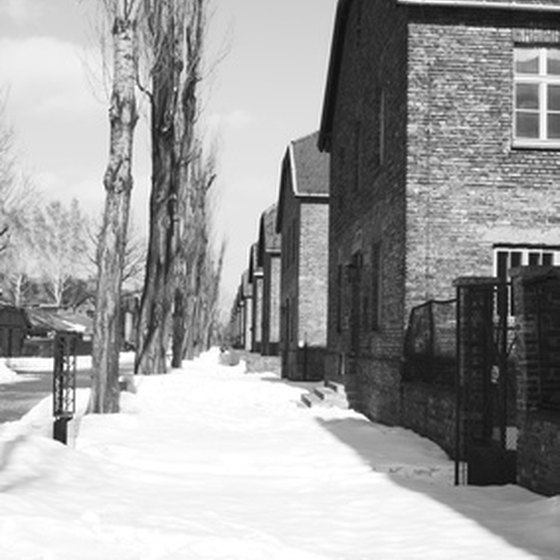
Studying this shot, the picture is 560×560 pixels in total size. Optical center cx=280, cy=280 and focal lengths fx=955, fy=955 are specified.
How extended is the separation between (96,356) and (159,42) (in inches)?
495

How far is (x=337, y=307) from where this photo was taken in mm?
21781

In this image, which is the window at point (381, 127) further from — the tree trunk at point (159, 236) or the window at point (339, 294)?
the tree trunk at point (159, 236)

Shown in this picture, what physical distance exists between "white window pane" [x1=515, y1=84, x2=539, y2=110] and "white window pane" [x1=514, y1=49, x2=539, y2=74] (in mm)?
253

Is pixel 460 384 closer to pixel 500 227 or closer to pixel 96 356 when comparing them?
pixel 500 227

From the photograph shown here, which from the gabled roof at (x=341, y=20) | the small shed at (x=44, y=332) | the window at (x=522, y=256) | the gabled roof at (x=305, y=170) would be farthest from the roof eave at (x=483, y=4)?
the small shed at (x=44, y=332)

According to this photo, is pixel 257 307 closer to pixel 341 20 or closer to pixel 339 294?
pixel 339 294

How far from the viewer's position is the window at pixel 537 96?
1462 centimetres

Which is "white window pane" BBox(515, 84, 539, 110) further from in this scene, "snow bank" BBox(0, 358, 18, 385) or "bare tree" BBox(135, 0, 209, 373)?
"snow bank" BBox(0, 358, 18, 385)

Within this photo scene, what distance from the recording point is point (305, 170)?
34.4m

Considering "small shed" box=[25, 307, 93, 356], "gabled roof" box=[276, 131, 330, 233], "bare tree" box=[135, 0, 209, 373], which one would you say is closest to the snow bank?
"bare tree" box=[135, 0, 209, 373]

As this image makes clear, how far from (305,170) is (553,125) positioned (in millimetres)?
20104

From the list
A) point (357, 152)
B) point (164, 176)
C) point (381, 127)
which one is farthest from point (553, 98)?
point (164, 176)

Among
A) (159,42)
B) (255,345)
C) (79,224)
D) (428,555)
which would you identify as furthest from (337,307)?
(79,224)

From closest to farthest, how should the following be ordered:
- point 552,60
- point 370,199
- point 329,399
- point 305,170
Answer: point 552,60 < point 370,199 < point 329,399 < point 305,170
